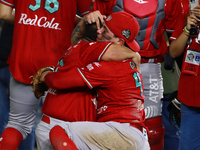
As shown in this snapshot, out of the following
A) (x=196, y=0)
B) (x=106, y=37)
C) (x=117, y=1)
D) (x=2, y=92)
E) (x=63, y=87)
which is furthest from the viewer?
(x=2, y=92)

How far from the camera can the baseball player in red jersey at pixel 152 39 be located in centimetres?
375

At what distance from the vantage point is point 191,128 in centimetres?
334

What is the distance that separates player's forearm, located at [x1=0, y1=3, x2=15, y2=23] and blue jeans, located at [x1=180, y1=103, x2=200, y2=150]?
162cm

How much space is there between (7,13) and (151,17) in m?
1.24

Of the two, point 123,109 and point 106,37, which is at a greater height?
point 106,37

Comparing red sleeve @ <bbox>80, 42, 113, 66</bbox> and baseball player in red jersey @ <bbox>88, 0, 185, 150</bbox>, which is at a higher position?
red sleeve @ <bbox>80, 42, 113, 66</bbox>

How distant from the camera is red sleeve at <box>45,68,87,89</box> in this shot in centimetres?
275

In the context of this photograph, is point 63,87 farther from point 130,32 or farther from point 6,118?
point 6,118

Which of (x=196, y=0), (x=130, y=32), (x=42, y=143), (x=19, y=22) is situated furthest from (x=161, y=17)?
(x=42, y=143)

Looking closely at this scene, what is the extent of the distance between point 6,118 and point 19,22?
1.14 meters

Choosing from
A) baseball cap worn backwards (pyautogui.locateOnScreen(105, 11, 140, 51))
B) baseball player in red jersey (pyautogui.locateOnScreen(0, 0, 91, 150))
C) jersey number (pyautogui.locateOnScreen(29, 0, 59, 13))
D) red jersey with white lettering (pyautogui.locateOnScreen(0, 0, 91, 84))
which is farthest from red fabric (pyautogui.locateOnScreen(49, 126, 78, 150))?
jersey number (pyautogui.locateOnScreen(29, 0, 59, 13))

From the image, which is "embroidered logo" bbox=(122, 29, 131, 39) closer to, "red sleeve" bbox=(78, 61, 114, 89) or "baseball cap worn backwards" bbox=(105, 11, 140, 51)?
"baseball cap worn backwards" bbox=(105, 11, 140, 51)

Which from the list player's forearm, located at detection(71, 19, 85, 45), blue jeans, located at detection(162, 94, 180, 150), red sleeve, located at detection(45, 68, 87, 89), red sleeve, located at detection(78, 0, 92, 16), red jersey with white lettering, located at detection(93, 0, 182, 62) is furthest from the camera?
blue jeans, located at detection(162, 94, 180, 150)

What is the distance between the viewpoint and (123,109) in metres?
2.78
